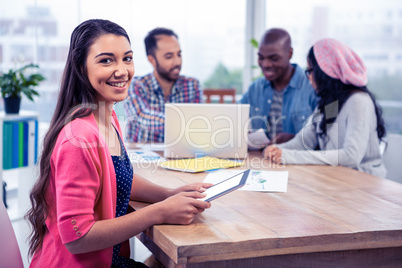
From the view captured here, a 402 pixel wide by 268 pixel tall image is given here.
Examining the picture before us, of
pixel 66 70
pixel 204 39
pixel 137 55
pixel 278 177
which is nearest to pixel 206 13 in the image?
pixel 204 39

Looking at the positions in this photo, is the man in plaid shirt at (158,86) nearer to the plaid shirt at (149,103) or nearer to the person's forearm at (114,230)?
the plaid shirt at (149,103)

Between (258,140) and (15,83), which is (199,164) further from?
(15,83)

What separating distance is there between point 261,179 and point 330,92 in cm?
76

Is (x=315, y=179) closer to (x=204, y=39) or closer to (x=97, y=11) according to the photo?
(x=97, y=11)

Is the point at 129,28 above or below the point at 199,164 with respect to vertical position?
above

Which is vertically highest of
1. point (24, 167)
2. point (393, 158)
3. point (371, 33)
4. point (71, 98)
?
point (371, 33)

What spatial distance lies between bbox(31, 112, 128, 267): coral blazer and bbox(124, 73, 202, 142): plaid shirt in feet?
4.81

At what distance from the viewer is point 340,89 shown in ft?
7.00

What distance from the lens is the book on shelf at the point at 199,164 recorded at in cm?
182

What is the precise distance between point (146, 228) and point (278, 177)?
74cm

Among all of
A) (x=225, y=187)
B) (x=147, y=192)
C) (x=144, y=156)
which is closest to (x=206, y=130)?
(x=144, y=156)

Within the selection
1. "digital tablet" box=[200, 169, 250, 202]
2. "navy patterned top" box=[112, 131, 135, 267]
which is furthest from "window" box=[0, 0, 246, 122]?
"digital tablet" box=[200, 169, 250, 202]

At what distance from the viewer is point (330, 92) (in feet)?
7.15

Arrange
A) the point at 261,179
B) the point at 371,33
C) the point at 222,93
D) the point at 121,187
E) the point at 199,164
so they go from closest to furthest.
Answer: the point at 121,187 → the point at 261,179 → the point at 199,164 → the point at 222,93 → the point at 371,33
